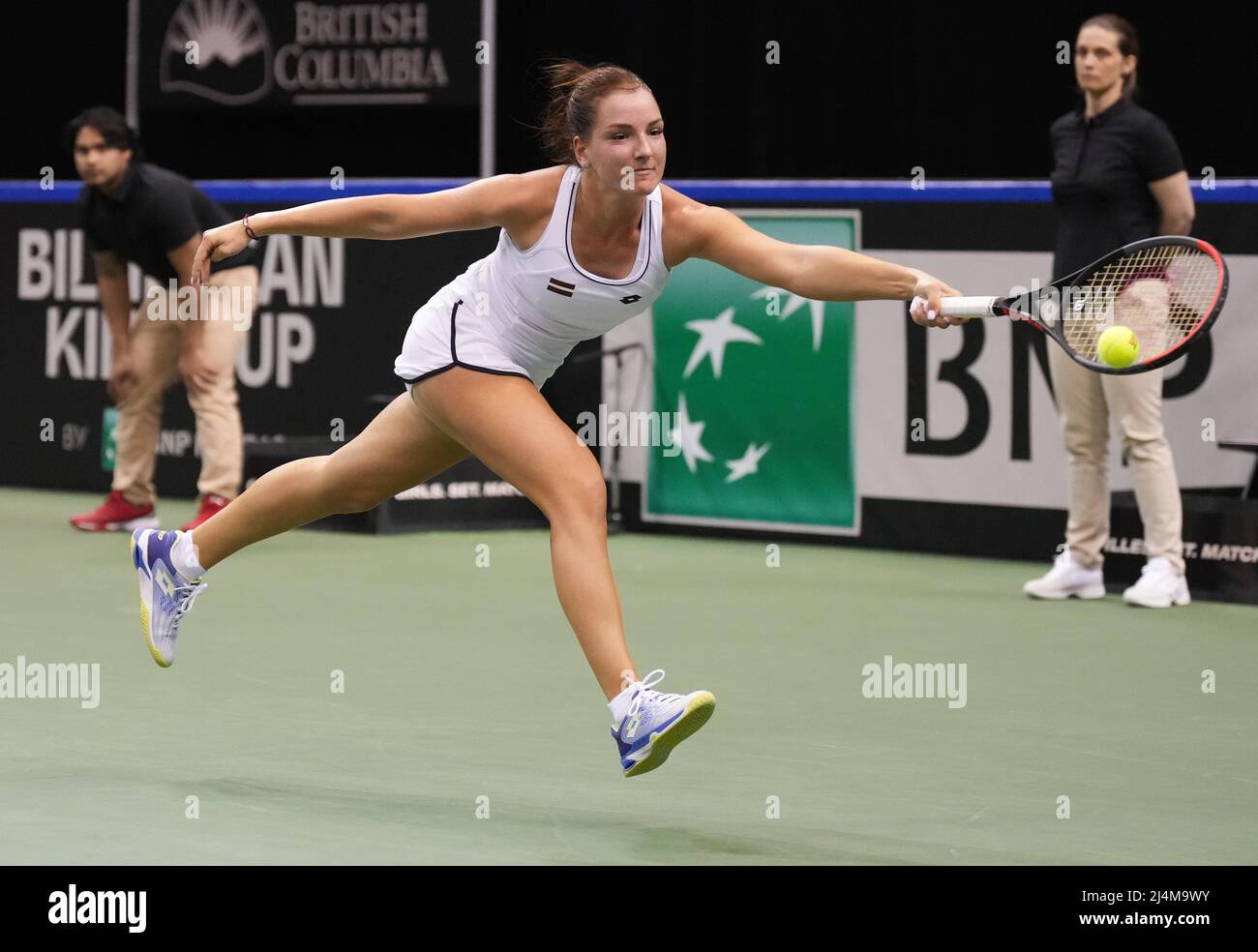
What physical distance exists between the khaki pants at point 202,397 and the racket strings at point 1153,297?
16.7ft

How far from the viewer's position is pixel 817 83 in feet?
44.8

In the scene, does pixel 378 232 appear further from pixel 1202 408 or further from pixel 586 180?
pixel 1202 408

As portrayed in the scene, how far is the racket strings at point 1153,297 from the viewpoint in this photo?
6.16m

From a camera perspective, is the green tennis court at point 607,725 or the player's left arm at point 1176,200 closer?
the green tennis court at point 607,725

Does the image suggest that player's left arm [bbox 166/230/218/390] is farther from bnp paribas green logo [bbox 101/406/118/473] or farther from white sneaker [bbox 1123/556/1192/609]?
white sneaker [bbox 1123/556/1192/609]

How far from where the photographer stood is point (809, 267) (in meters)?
5.50

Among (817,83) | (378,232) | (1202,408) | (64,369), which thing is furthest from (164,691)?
(817,83)

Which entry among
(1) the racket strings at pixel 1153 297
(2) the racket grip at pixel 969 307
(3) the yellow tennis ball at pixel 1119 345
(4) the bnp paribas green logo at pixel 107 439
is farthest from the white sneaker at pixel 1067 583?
(4) the bnp paribas green logo at pixel 107 439

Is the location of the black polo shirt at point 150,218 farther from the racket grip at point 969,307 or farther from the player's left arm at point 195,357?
the racket grip at point 969,307

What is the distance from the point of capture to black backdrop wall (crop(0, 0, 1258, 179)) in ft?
40.4

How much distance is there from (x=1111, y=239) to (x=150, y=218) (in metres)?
4.18
